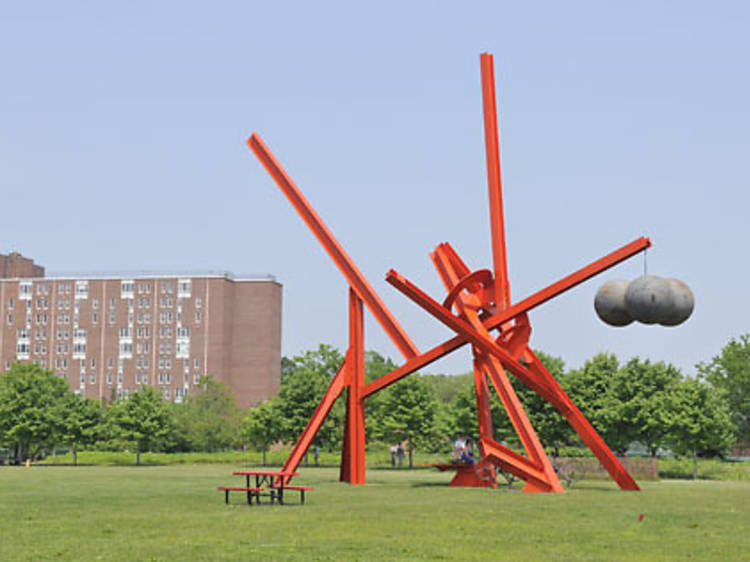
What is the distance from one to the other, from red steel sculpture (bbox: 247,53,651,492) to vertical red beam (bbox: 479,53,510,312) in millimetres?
30

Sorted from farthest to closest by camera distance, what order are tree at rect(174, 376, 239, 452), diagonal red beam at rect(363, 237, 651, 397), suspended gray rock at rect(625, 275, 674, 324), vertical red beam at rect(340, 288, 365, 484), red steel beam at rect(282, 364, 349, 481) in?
tree at rect(174, 376, 239, 452) < vertical red beam at rect(340, 288, 365, 484) < red steel beam at rect(282, 364, 349, 481) < diagonal red beam at rect(363, 237, 651, 397) < suspended gray rock at rect(625, 275, 674, 324)

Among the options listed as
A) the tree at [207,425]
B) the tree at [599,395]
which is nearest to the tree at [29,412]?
the tree at [207,425]

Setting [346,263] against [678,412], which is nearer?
[346,263]

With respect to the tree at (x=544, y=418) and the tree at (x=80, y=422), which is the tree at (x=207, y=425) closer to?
the tree at (x=80, y=422)

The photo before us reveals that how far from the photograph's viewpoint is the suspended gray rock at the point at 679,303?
2208cm

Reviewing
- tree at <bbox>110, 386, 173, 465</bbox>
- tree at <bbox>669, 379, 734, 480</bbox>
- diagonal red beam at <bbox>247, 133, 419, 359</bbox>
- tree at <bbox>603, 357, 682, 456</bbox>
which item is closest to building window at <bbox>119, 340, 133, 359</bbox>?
tree at <bbox>110, 386, 173, 465</bbox>

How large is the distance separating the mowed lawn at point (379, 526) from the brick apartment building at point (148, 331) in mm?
102218

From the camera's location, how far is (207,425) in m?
89.4

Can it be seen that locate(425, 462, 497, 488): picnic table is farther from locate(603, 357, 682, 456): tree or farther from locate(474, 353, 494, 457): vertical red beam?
locate(603, 357, 682, 456): tree

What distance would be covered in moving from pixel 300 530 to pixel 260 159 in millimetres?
20240

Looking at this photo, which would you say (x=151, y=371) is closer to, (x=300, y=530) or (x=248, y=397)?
(x=248, y=397)

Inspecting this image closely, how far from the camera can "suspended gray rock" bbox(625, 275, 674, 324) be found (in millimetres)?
22047

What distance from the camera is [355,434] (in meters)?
31.2

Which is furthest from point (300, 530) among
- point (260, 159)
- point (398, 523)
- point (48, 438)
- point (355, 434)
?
point (48, 438)
